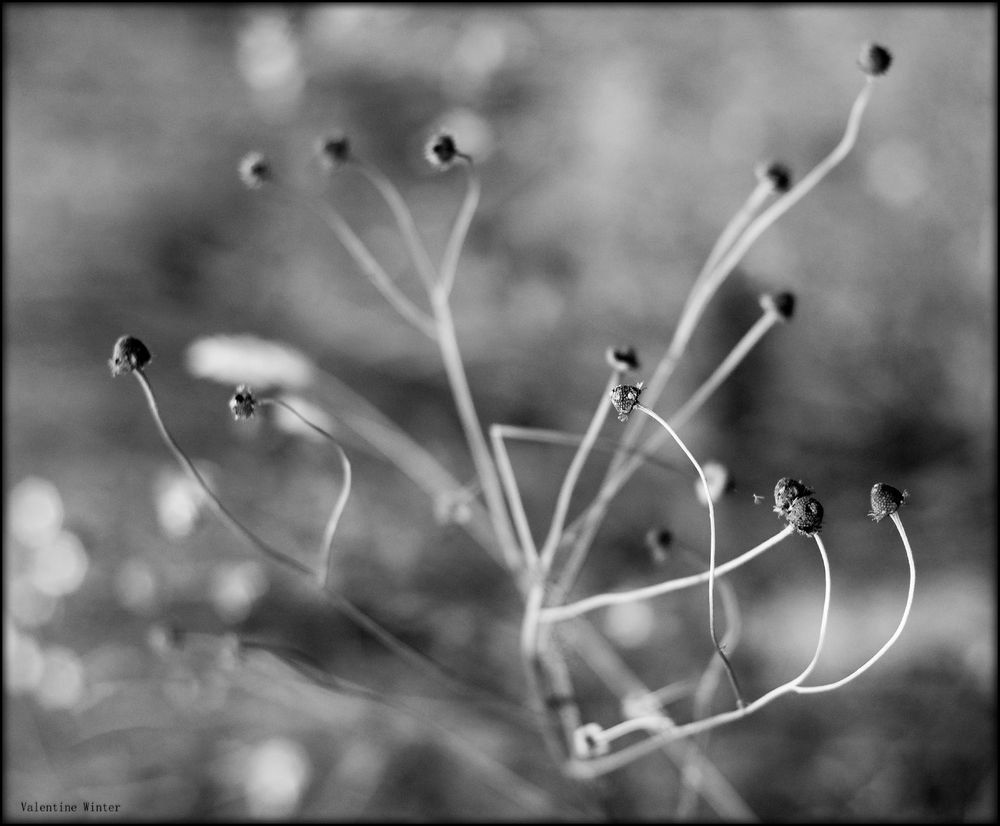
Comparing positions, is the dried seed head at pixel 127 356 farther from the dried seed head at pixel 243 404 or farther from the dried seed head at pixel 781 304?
the dried seed head at pixel 781 304

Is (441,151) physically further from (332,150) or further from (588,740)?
(588,740)

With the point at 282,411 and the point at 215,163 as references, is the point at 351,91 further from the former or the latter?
the point at 282,411

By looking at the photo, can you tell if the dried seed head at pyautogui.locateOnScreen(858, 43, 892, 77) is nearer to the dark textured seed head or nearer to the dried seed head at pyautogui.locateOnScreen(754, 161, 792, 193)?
the dried seed head at pyautogui.locateOnScreen(754, 161, 792, 193)

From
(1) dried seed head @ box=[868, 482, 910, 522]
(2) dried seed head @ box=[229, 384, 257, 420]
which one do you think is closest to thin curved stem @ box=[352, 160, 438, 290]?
(2) dried seed head @ box=[229, 384, 257, 420]

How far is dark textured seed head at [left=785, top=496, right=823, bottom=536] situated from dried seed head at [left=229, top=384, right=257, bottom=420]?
194 mm

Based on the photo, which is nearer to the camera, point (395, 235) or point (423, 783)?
point (423, 783)

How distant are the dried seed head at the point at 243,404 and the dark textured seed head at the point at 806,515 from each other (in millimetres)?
194

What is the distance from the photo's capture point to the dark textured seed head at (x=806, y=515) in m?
0.29

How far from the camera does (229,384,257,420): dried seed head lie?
320 mm

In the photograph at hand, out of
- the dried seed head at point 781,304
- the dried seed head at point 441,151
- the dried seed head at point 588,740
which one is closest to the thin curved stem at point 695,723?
the dried seed head at point 588,740

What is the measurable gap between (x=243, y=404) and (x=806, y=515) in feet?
0.66

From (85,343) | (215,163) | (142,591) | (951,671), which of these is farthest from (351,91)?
(951,671)

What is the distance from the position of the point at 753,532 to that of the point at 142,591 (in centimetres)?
50

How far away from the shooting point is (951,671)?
2.36 feet
